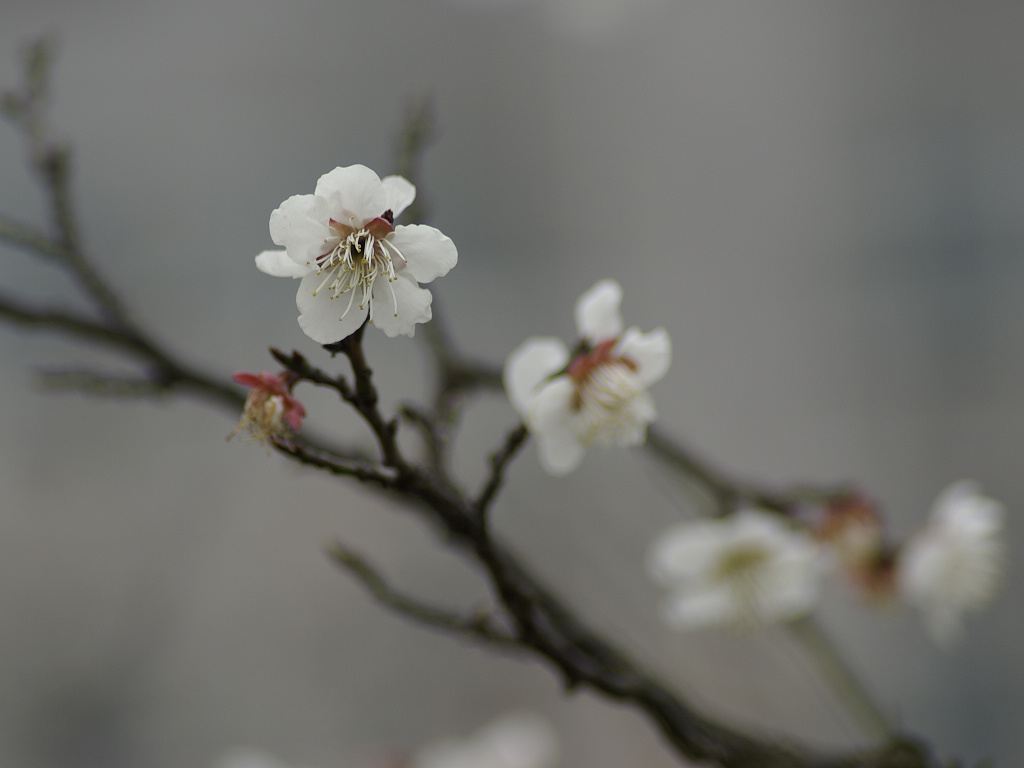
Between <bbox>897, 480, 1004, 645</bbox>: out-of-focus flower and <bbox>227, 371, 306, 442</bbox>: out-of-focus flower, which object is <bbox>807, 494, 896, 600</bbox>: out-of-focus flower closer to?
<bbox>897, 480, 1004, 645</bbox>: out-of-focus flower

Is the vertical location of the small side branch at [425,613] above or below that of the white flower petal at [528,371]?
below

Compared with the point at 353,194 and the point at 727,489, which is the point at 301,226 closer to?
the point at 353,194

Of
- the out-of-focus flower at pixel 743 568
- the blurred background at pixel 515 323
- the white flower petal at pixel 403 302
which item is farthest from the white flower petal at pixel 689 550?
the blurred background at pixel 515 323

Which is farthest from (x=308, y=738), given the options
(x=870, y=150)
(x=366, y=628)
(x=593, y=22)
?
(x=593, y=22)

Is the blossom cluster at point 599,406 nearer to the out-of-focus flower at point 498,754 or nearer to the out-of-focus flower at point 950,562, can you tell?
the out-of-focus flower at point 950,562

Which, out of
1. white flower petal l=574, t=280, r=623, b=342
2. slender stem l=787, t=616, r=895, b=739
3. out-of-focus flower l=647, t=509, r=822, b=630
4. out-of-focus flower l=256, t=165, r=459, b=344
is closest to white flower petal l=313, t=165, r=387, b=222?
out-of-focus flower l=256, t=165, r=459, b=344

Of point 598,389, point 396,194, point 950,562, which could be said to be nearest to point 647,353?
point 598,389
